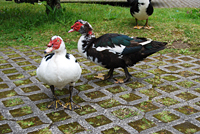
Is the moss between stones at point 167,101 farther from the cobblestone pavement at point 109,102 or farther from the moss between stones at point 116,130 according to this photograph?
the moss between stones at point 116,130

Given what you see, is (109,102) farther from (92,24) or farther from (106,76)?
(92,24)

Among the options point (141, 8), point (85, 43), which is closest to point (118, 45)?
point (85, 43)

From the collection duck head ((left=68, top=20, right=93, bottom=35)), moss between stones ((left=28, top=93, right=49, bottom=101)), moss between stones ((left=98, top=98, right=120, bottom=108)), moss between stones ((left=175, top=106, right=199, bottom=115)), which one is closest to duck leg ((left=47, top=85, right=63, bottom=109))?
moss between stones ((left=28, top=93, right=49, bottom=101))

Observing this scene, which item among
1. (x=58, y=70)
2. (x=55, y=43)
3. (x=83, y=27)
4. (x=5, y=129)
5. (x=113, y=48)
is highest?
(x=83, y=27)

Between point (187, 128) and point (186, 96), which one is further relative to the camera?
point (186, 96)

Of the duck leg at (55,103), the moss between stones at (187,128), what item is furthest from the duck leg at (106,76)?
the moss between stones at (187,128)

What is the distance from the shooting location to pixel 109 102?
3252 millimetres

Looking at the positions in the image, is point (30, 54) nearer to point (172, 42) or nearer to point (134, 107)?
point (134, 107)

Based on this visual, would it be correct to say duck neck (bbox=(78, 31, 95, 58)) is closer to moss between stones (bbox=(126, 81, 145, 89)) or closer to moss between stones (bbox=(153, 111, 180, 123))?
moss between stones (bbox=(126, 81, 145, 89))

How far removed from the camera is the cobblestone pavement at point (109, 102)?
2.64 m

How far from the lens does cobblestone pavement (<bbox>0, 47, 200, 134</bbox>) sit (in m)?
2.64

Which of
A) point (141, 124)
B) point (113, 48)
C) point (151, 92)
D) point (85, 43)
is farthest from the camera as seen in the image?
point (85, 43)

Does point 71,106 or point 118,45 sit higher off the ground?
point 118,45

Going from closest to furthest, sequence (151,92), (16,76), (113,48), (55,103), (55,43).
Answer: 1. (55,43)
2. (55,103)
3. (151,92)
4. (113,48)
5. (16,76)
